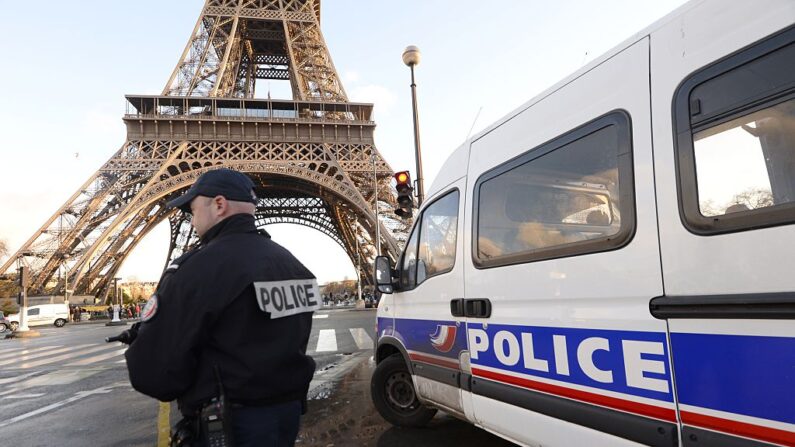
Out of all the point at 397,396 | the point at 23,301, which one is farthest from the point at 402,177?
the point at 23,301

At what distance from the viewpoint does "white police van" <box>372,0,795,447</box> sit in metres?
1.50

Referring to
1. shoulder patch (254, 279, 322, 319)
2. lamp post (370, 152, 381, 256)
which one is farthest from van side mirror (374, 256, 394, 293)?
lamp post (370, 152, 381, 256)

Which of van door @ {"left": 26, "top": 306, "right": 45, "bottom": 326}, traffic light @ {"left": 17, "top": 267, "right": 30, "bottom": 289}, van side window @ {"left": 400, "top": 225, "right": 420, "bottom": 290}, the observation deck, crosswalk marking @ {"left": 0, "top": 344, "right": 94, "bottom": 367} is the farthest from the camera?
the observation deck

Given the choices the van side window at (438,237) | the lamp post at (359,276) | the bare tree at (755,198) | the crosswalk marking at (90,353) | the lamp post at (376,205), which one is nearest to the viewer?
the bare tree at (755,198)

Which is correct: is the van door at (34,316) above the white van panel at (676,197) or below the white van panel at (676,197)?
below

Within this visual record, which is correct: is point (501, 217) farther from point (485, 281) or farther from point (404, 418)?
point (404, 418)

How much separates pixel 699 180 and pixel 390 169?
25.9m

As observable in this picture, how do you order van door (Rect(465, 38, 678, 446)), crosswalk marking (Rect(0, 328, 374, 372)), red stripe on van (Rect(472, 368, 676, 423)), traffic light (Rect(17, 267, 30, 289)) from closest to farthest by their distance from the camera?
red stripe on van (Rect(472, 368, 676, 423)) → van door (Rect(465, 38, 678, 446)) → crosswalk marking (Rect(0, 328, 374, 372)) → traffic light (Rect(17, 267, 30, 289))

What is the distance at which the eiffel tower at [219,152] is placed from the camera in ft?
81.2

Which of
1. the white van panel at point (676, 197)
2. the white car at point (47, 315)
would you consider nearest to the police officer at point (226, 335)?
the white van panel at point (676, 197)

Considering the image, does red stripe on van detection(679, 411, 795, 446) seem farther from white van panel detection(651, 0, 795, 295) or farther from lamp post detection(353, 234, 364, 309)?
lamp post detection(353, 234, 364, 309)

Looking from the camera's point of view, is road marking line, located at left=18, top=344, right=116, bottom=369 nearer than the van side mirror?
No

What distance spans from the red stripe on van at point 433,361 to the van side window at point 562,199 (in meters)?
0.75

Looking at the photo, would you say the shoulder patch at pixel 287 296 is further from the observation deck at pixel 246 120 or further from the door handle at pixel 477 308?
the observation deck at pixel 246 120
